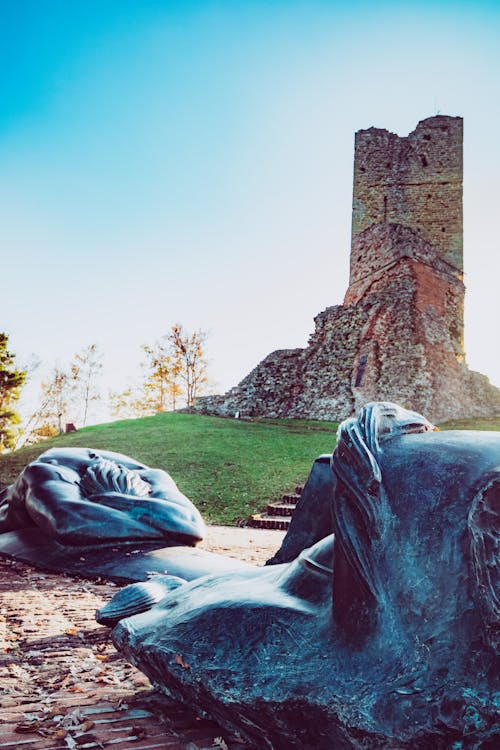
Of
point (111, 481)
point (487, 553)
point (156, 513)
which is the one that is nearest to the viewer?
point (487, 553)

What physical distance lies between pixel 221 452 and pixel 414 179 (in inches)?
788

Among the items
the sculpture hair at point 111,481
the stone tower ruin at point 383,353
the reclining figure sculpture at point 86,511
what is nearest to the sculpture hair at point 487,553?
the reclining figure sculpture at point 86,511

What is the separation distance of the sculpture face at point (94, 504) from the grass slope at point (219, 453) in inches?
183

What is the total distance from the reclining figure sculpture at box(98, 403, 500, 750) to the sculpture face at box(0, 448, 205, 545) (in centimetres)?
232

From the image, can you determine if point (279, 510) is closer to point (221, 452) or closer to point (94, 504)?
point (221, 452)

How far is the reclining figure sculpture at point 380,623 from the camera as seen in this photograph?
1.22 m

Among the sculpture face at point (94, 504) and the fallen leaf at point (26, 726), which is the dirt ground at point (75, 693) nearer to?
the fallen leaf at point (26, 726)

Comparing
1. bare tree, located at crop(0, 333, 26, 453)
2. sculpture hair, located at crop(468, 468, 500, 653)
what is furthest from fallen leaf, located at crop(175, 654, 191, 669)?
bare tree, located at crop(0, 333, 26, 453)

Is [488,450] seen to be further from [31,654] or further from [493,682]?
[31,654]

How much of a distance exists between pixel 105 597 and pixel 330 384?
60.4 ft

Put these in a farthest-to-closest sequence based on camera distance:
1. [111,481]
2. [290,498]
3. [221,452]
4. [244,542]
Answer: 1. [221,452]
2. [290,498]
3. [244,542]
4. [111,481]

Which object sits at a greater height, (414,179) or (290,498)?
(414,179)

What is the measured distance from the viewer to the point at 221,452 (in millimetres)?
13422

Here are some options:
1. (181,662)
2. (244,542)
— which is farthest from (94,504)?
(244,542)
